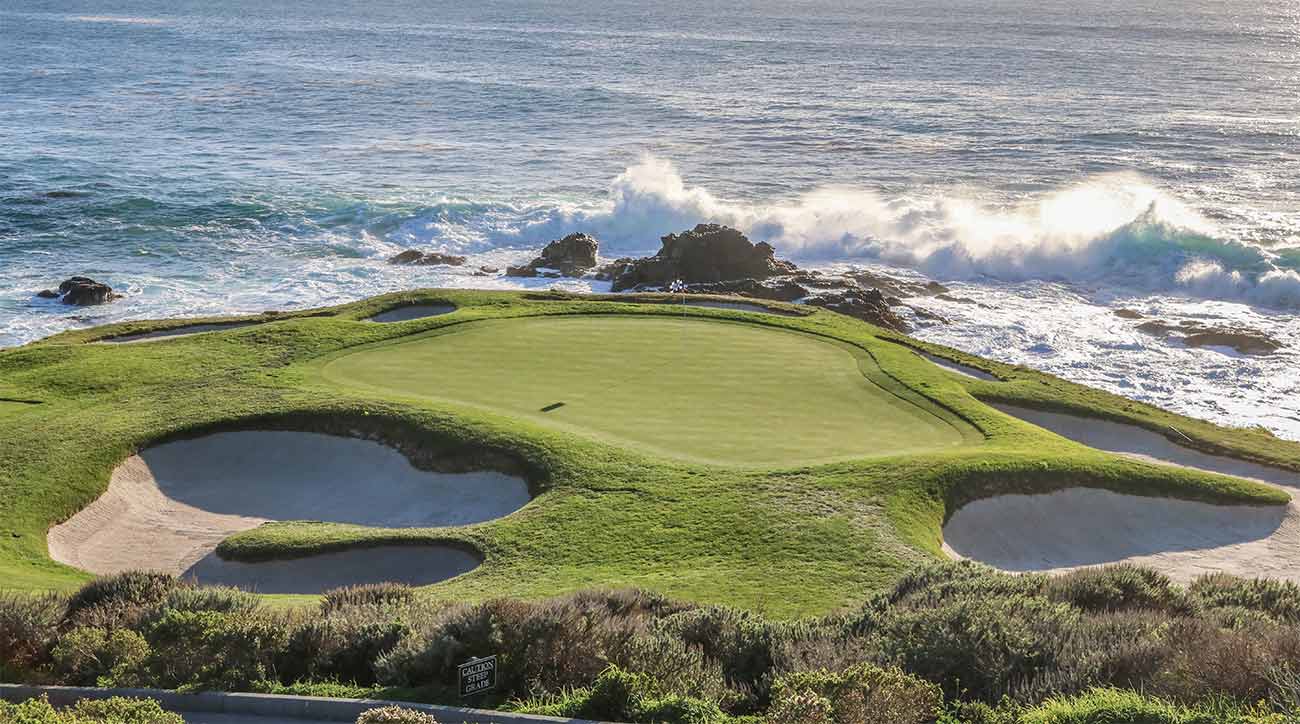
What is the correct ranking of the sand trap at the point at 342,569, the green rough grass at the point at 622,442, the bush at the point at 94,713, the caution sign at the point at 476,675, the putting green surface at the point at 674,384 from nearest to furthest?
the bush at the point at 94,713 < the caution sign at the point at 476,675 < the green rough grass at the point at 622,442 < the sand trap at the point at 342,569 < the putting green surface at the point at 674,384

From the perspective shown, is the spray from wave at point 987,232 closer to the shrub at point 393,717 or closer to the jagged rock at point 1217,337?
the jagged rock at point 1217,337

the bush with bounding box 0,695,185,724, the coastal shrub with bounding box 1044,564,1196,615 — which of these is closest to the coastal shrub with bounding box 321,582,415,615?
the bush with bounding box 0,695,185,724

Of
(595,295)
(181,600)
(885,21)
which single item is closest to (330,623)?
(181,600)

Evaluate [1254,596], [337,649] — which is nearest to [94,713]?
[337,649]

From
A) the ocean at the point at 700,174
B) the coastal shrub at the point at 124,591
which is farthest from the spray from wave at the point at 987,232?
the coastal shrub at the point at 124,591

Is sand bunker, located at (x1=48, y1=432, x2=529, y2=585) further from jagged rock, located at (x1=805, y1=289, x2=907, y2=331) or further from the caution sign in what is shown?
jagged rock, located at (x1=805, y1=289, x2=907, y2=331)

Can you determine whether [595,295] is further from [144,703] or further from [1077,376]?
[144,703]
